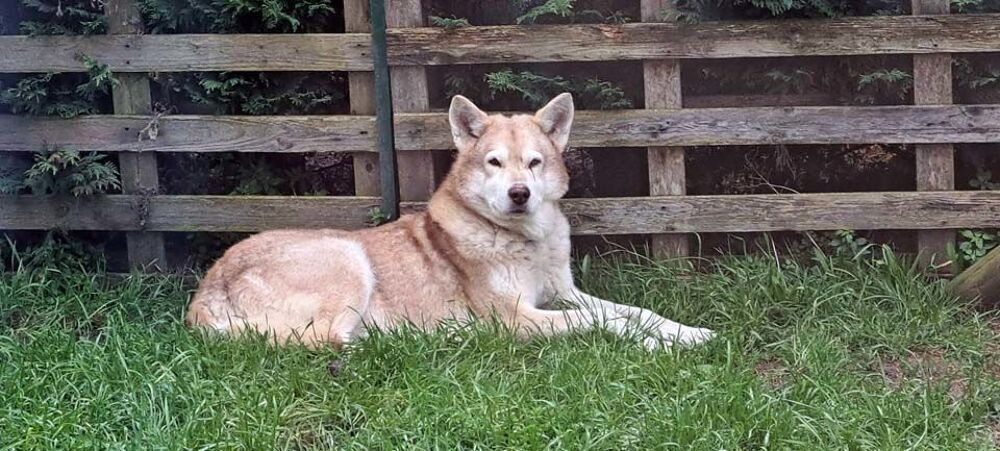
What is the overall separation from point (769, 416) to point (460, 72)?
2.87 m

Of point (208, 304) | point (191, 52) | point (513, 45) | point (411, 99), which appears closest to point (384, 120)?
point (411, 99)

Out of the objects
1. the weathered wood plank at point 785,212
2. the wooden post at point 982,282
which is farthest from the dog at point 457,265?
the wooden post at point 982,282

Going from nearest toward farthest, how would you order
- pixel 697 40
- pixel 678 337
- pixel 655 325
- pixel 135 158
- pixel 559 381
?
pixel 559 381 → pixel 678 337 → pixel 655 325 → pixel 697 40 → pixel 135 158

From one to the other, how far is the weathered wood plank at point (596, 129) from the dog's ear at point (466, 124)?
40 cm

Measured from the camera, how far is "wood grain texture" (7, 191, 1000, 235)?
5.71 meters

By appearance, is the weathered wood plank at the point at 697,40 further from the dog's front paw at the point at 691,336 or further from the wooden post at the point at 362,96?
the dog's front paw at the point at 691,336

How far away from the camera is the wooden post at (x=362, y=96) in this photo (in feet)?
19.2

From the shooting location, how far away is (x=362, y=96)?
593 centimetres

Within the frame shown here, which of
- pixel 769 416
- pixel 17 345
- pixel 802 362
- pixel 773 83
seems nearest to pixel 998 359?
pixel 802 362

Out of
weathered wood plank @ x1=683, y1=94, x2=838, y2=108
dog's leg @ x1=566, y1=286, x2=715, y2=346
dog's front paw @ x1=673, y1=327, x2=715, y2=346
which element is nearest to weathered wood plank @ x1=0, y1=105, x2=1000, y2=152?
weathered wood plank @ x1=683, y1=94, x2=838, y2=108

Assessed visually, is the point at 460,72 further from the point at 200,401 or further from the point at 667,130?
the point at 200,401

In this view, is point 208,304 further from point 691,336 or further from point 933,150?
point 933,150

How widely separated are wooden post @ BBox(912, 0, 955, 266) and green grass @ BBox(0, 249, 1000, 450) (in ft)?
1.00

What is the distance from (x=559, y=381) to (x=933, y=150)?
8.59 feet
